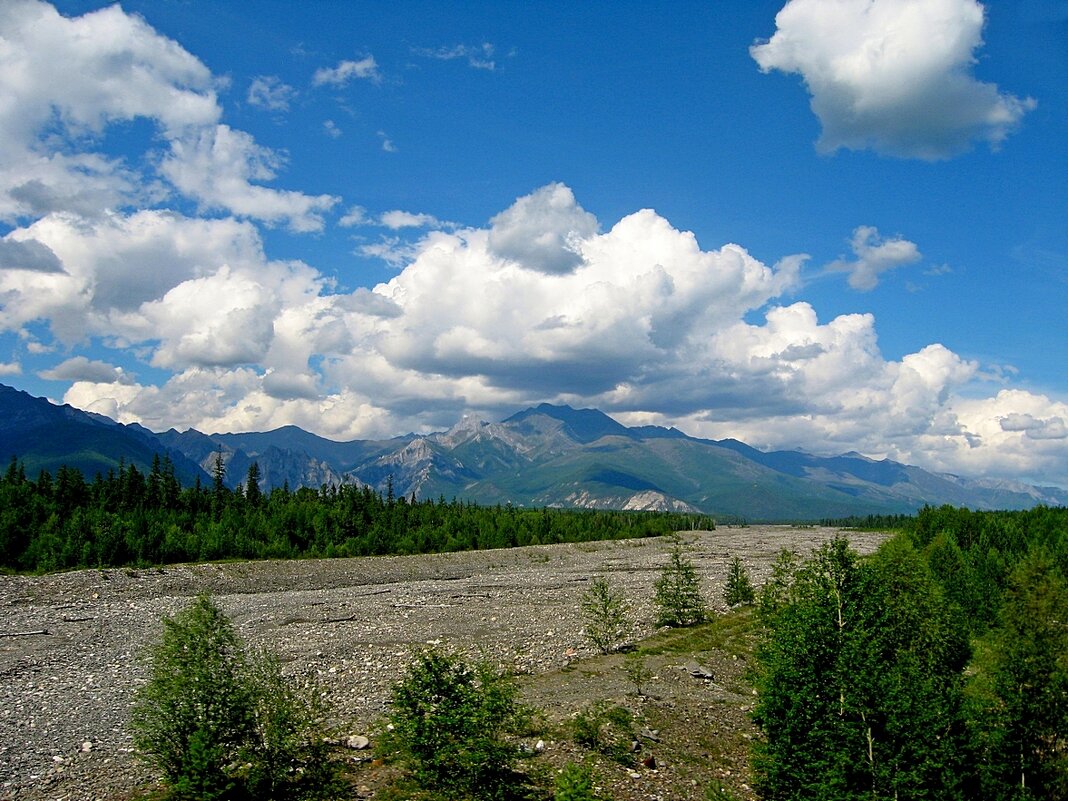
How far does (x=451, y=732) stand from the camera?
19.9 metres

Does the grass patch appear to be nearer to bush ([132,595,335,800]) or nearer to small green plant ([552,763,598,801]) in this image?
small green plant ([552,763,598,801])

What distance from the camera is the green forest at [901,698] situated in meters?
22.8

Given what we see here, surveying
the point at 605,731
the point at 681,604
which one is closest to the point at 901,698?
the point at 605,731

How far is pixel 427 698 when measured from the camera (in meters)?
20.6

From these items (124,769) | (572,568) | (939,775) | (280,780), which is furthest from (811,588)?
(572,568)

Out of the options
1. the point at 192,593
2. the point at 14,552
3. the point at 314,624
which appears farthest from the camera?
the point at 14,552

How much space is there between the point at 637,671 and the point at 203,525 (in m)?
96.4

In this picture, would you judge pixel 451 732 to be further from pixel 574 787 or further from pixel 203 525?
pixel 203 525

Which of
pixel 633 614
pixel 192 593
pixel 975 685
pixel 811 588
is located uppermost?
pixel 811 588

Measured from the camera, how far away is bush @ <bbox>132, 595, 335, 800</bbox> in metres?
18.8

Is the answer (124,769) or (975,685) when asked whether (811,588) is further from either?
(124,769)

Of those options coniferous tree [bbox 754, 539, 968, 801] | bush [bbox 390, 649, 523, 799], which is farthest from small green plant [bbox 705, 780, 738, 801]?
bush [bbox 390, 649, 523, 799]

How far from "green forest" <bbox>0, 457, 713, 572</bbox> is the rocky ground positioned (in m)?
10.0

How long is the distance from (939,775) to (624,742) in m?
11.2
